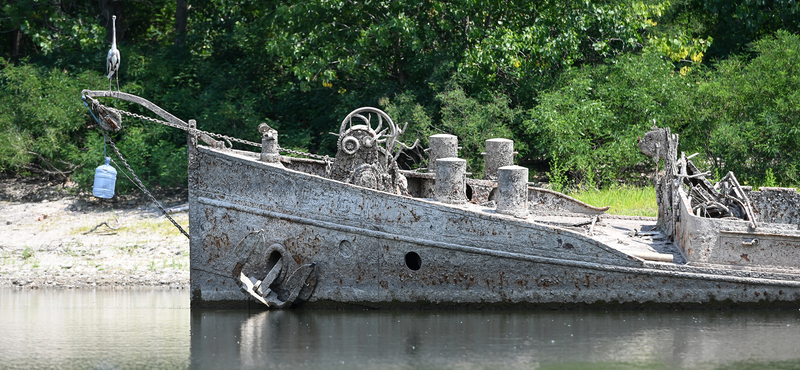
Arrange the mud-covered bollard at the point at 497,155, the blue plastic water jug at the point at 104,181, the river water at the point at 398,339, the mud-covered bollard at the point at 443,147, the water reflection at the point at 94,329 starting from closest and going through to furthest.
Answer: the river water at the point at 398,339 < the water reflection at the point at 94,329 < the blue plastic water jug at the point at 104,181 < the mud-covered bollard at the point at 443,147 < the mud-covered bollard at the point at 497,155

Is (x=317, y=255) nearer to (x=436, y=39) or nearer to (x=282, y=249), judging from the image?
(x=282, y=249)

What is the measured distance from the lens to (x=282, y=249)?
12.3m

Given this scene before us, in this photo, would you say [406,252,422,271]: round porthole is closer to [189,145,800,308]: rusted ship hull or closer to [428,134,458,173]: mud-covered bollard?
[189,145,800,308]: rusted ship hull

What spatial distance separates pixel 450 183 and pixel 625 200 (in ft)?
20.8

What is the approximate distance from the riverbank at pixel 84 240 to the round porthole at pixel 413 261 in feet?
15.4

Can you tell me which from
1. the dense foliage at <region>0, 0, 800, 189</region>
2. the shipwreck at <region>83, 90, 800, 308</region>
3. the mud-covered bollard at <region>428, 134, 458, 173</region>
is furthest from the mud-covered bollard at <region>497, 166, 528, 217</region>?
the dense foliage at <region>0, 0, 800, 189</region>

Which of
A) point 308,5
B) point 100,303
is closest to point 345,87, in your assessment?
point 308,5

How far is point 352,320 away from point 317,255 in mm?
880

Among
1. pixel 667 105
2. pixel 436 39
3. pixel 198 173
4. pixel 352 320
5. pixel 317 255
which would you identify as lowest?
pixel 352 320

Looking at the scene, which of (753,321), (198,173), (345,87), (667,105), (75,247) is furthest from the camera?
(345,87)

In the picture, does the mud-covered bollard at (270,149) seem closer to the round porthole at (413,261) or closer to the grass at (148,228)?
the round porthole at (413,261)

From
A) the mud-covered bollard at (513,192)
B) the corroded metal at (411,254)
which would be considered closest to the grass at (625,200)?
the corroded metal at (411,254)

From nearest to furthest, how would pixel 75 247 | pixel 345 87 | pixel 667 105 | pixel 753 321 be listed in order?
pixel 753 321
pixel 75 247
pixel 667 105
pixel 345 87

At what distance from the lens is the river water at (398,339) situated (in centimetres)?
1026
